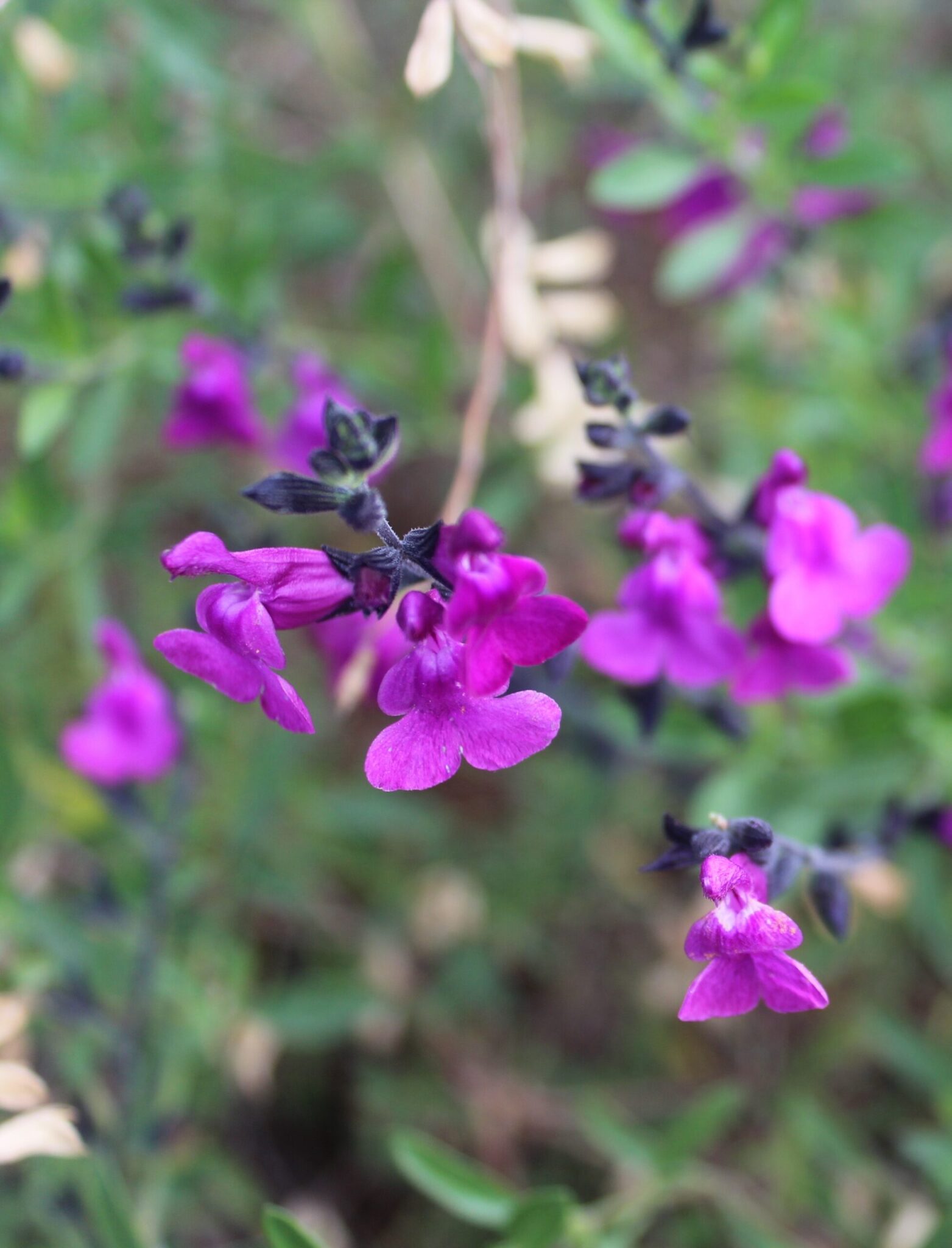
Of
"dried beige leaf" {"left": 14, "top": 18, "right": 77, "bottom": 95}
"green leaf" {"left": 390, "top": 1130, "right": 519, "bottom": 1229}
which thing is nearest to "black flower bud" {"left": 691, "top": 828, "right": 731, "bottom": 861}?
"green leaf" {"left": 390, "top": 1130, "right": 519, "bottom": 1229}

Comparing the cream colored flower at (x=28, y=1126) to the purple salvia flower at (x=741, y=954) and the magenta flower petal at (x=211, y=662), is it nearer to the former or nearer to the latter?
the magenta flower petal at (x=211, y=662)

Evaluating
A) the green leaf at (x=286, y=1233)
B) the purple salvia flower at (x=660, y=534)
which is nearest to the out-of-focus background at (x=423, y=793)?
the green leaf at (x=286, y=1233)

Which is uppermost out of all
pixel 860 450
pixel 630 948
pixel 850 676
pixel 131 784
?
pixel 850 676

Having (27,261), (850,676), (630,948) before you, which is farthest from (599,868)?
(27,261)

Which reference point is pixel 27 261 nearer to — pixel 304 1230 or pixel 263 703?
pixel 263 703

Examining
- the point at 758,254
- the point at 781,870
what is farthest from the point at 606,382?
the point at 758,254
